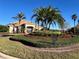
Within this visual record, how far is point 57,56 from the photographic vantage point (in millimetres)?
16172

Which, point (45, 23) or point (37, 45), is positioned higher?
point (45, 23)

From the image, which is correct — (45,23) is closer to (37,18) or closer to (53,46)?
(37,18)

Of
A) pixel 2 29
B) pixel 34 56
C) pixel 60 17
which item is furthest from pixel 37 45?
pixel 2 29

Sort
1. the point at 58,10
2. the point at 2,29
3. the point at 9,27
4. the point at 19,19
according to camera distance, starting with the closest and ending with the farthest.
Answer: the point at 58,10 < the point at 2,29 < the point at 9,27 < the point at 19,19

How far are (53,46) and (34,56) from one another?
5.85 metres

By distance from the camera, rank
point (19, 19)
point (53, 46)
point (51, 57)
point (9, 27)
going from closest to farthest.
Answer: point (51, 57), point (53, 46), point (9, 27), point (19, 19)

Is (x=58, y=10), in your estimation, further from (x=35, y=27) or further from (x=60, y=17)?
(x=35, y=27)

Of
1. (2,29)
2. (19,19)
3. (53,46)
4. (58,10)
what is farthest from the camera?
(19,19)

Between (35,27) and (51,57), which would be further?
(35,27)

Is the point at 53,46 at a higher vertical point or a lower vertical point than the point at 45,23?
lower

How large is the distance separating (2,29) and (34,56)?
50954 millimetres

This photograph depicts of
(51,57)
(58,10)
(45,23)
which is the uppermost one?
(58,10)

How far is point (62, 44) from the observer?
875 inches

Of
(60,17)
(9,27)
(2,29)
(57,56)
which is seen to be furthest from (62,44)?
(9,27)
